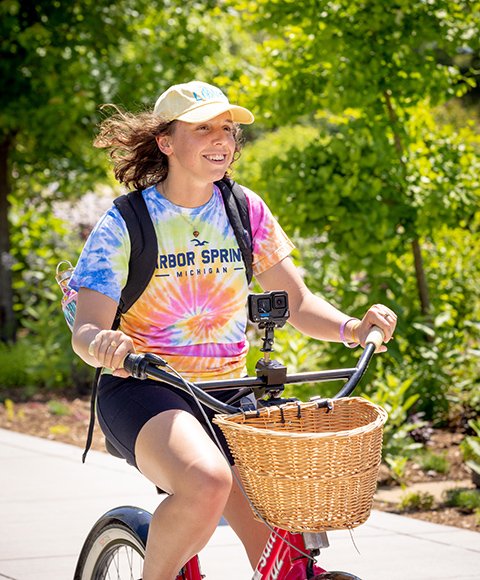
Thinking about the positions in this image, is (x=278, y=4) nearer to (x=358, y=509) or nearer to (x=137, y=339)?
(x=137, y=339)

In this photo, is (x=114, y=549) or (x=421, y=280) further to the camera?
(x=421, y=280)

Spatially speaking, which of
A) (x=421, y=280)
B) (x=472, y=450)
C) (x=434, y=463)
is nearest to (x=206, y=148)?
(x=472, y=450)

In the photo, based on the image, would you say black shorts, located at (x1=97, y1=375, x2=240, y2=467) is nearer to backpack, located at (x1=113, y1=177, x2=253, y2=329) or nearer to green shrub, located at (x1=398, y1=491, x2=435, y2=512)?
backpack, located at (x1=113, y1=177, x2=253, y2=329)

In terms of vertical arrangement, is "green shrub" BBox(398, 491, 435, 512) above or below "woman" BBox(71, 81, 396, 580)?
below

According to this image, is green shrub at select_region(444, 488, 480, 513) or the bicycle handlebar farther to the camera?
green shrub at select_region(444, 488, 480, 513)

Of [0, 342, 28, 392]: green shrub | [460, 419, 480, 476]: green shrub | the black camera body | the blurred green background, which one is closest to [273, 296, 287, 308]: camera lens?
the black camera body

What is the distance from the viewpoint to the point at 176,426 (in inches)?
117

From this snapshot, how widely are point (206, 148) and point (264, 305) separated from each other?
2.19 ft

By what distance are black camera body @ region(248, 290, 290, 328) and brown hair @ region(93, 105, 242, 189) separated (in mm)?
782

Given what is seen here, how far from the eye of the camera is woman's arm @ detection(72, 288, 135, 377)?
9.30ft

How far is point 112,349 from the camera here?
9.29ft

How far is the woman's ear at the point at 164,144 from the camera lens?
351cm

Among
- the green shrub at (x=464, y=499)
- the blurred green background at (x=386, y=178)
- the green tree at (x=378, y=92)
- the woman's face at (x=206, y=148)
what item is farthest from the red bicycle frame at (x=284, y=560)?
the green tree at (x=378, y=92)

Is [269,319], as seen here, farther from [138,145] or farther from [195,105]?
[138,145]
